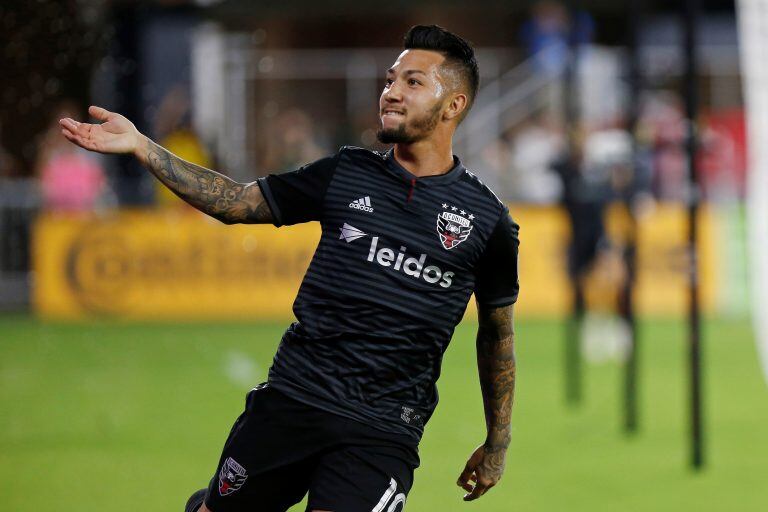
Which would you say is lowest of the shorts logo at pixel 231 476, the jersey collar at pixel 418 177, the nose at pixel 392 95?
the shorts logo at pixel 231 476

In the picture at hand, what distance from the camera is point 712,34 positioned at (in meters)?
24.2

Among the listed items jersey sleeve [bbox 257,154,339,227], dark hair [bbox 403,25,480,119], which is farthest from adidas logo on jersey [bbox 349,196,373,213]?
dark hair [bbox 403,25,480,119]

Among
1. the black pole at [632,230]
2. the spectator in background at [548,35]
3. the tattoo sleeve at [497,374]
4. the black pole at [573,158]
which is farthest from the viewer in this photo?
the spectator in background at [548,35]

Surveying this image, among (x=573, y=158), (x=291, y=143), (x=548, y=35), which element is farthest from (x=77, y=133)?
(x=548, y=35)

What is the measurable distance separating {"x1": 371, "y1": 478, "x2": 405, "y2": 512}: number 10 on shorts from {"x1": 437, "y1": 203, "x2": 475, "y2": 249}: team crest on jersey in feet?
2.74

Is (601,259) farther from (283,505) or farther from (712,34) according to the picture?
(283,505)

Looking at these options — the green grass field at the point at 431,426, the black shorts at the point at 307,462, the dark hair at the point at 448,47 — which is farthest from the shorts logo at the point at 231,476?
the green grass field at the point at 431,426

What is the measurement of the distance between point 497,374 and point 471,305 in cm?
1331

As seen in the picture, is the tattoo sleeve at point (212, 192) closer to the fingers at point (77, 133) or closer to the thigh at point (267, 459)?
the fingers at point (77, 133)

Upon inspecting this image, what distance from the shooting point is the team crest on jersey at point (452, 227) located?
4.84 m

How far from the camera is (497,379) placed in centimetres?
514

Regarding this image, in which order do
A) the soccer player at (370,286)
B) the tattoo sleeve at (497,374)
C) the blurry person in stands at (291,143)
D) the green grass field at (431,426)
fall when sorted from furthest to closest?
the blurry person in stands at (291,143) < the green grass field at (431,426) < the tattoo sleeve at (497,374) < the soccer player at (370,286)

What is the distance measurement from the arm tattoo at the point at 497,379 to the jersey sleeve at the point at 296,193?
2.38 ft

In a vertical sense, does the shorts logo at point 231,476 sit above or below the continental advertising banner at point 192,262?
above
